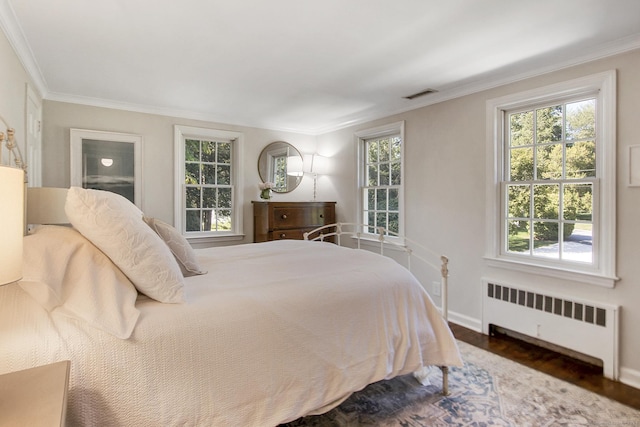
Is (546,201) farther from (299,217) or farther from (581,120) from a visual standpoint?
(299,217)

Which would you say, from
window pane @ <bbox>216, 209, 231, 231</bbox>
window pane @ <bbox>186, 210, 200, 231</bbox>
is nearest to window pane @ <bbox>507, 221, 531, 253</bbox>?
window pane @ <bbox>216, 209, 231, 231</bbox>

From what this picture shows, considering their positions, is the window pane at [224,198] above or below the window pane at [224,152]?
below

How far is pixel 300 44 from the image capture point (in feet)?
8.00

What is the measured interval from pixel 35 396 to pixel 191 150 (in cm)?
394

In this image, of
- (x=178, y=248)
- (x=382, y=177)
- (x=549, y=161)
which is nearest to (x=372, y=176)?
(x=382, y=177)

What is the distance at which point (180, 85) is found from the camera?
Answer: 10.8 ft

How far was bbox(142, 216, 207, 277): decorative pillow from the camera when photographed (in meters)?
1.85

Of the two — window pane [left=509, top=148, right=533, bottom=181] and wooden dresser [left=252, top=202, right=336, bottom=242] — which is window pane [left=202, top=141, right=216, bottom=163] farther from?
window pane [left=509, top=148, right=533, bottom=181]

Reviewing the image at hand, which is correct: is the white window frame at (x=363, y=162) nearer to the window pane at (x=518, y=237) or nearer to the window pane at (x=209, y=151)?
the window pane at (x=518, y=237)

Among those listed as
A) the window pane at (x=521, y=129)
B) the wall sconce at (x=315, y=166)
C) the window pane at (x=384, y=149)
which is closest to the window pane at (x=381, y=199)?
the window pane at (x=384, y=149)

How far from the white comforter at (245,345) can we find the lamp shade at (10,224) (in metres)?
0.45

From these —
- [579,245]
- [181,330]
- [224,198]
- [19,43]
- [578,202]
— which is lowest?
[181,330]

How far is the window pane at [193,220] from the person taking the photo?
4391mm

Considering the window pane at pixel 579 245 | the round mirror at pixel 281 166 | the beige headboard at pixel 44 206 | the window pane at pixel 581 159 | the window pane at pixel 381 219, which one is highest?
the round mirror at pixel 281 166
